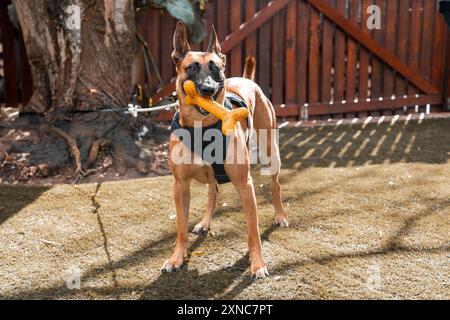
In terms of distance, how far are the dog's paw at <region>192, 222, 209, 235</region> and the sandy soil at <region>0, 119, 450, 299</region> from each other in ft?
0.15

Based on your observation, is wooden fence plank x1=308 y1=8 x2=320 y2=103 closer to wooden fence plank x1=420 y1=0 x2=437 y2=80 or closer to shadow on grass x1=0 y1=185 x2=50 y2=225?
wooden fence plank x1=420 y1=0 x2=437 y2=80

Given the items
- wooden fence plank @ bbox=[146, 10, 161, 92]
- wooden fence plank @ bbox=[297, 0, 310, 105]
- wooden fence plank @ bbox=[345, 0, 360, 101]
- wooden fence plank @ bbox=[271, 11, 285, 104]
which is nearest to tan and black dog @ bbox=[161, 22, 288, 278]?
wooden fence plank @ bbox=[146, 10, 161, 92]

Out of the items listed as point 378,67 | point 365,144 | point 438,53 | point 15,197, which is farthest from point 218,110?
point 438,53

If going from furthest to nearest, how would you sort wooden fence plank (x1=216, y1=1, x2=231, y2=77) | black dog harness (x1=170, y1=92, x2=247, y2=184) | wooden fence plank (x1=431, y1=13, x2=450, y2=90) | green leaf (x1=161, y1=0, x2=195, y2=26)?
1. wooden fence plank (x1=431, y1=13, x2=450, y2=90)
2. wooden fence plank (x1=216, y1=1, x2=231, y2=77)
3. green leaf (x1=161, y1=0, x2=195, y2=26)
4. black dog harness (x1=170, y1=92, x2=247, y2=184)

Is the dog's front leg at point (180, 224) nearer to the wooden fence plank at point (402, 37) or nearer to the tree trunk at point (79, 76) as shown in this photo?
the tree trunk at point (79, 76)

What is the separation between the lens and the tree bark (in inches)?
228

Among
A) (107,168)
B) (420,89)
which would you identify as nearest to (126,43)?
(107,168)

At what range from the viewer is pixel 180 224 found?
3.70m

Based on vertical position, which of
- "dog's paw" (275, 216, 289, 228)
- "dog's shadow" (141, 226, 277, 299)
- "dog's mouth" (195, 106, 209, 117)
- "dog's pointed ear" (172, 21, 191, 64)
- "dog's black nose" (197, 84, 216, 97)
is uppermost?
"dog's pointed ear" (172, 21, 191, 64)

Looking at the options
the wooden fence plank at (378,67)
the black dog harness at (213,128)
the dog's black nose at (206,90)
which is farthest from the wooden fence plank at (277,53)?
the dog's black nose at (206,90)

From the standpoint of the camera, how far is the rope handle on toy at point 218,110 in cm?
323

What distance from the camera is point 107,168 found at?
221 inches

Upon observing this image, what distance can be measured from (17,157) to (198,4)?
3.27 meters

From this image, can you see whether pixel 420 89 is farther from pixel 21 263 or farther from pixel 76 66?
pixel 21 263
